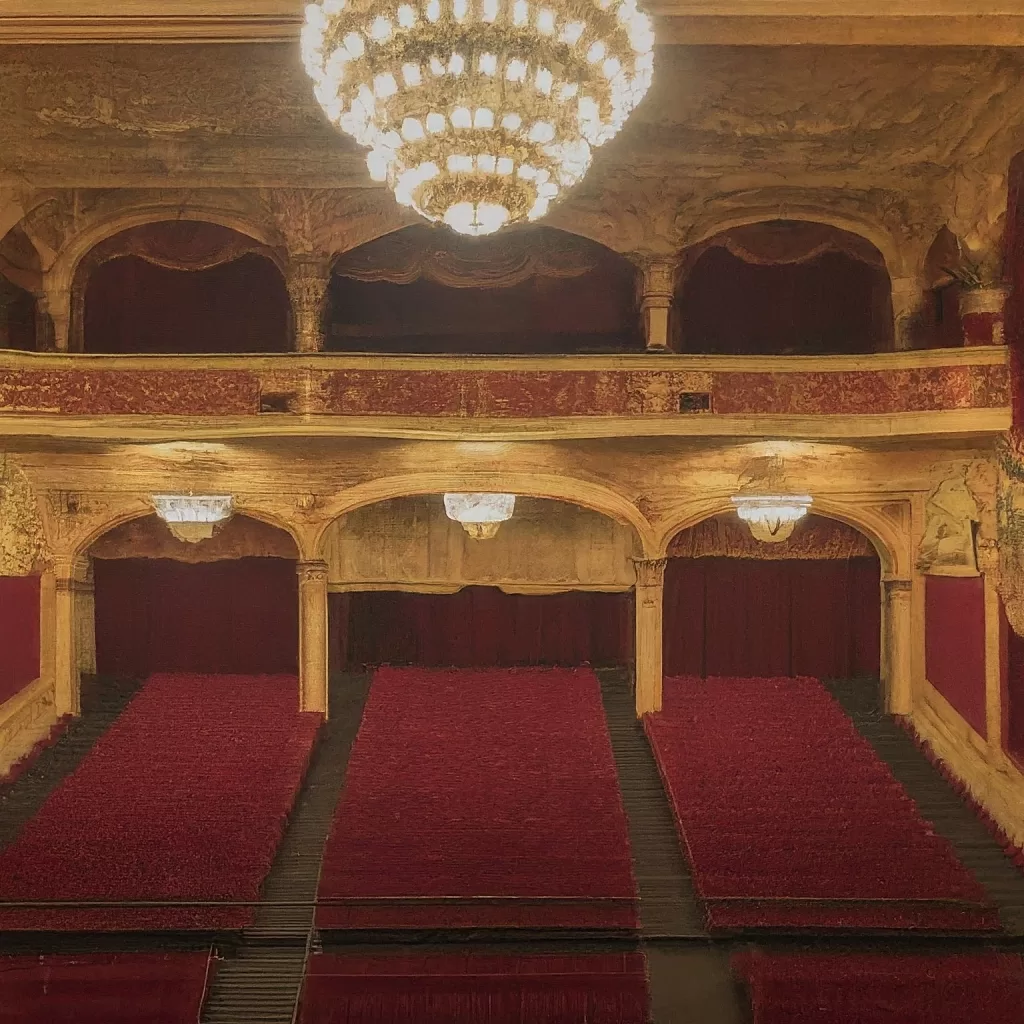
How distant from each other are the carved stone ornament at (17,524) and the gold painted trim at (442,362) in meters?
1.16

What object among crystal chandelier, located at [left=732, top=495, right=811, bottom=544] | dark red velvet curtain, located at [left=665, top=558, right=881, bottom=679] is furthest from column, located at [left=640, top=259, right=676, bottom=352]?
dark red velvet curtain, located at [left=665, top=558, right=881, bottom=679]

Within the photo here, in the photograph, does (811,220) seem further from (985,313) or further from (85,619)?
(85,619)

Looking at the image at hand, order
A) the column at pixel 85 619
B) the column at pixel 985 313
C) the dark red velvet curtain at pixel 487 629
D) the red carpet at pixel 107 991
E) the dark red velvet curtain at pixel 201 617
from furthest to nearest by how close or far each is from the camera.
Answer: the dark red velvet curtain at pixel 487 629 < the dark red velvet curtain at pixel 201 617 < the column at pixel 85 619 < the column at pixel 985 313 < the red carpet at pixel 107 991

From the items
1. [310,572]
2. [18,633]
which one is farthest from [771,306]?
[18,633]

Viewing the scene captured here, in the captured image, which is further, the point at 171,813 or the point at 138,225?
the point at 138,225

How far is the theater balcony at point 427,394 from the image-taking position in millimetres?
8188

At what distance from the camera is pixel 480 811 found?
24.3 ft

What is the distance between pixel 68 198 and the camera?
9094 millimetres

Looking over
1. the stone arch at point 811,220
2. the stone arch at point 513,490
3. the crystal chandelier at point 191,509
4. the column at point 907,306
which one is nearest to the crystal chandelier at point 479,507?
the stone arch at point 513,490

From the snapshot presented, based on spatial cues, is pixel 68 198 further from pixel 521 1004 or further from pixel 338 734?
pixel 521 1004

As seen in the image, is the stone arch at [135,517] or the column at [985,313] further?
the stone arch at [135,517]

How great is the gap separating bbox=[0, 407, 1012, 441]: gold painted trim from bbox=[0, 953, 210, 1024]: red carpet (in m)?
4.19

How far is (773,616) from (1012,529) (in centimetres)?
333

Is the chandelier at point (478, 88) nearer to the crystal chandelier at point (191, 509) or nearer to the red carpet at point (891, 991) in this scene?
the red carpet at point (891, 991)
